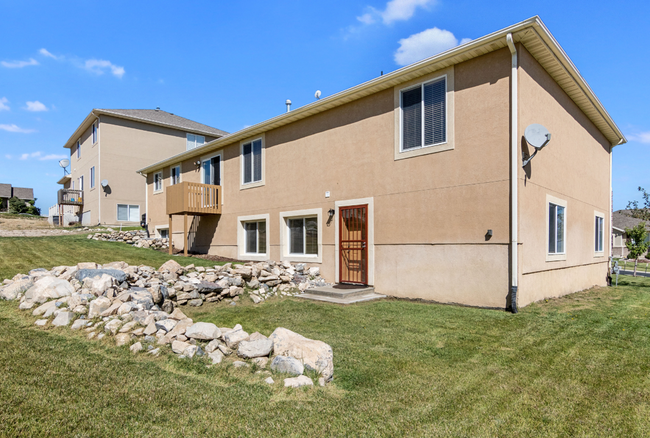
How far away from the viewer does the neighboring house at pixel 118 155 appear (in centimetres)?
2320

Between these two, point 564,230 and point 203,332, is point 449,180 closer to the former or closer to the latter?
point 564,230

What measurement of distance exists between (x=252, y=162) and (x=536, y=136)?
29.8 ft

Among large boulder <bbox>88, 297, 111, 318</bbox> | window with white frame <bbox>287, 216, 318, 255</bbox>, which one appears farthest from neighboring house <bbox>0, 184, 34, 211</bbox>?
large boulder <bbox>88, 297, 111, 318</bbox>

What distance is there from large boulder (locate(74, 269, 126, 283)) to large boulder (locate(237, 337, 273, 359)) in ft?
13.1

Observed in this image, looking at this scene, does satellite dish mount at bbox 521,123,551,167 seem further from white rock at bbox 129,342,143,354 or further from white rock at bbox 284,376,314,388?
white rock at bbox 129,342,143,354

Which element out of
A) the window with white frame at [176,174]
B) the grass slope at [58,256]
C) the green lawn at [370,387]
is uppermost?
the window with white frame at [176,174]

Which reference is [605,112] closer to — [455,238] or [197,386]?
[455,238]

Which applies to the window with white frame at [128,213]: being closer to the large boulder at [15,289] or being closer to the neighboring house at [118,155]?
the neighboring house at [118,155]

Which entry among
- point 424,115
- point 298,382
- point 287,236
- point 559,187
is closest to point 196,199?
point 287,236

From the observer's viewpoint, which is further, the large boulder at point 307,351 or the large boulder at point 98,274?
the large boulder at point 98,274

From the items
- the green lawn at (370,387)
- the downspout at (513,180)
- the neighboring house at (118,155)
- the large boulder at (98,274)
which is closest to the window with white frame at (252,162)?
the large boulder at (98,274)

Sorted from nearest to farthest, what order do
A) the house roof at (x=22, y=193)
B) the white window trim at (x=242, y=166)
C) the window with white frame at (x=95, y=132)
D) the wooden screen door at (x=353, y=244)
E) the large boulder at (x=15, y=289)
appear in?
the large boulder at (x=15, y=289) < the wooden screen door at (x=353, y=244) < the white window trim at (x=242, y=166) < the window with white frame at (x=95, y=132) < the house roof at (x=22, y=193)

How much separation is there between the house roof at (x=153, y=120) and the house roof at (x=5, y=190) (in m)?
25.2

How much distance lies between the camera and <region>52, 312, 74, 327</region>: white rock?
5.61 meters
